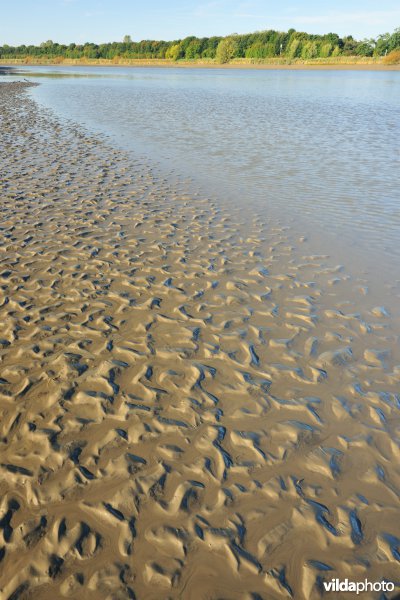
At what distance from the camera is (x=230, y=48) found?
134 metres

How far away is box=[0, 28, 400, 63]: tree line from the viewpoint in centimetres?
12160

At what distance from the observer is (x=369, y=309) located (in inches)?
316

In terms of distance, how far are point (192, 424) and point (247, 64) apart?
146m

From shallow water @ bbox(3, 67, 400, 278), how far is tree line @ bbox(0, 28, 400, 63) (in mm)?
99400

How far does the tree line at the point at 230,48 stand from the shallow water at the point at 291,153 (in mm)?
99400

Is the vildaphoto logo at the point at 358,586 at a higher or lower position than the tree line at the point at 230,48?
lower

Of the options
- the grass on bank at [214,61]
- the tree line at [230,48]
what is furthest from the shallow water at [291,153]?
the tree line at [230,48]

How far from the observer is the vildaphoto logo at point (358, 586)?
12.2 ft

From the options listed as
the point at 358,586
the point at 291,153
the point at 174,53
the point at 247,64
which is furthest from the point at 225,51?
the point at 358,586

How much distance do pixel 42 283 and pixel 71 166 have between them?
11475 millimetres

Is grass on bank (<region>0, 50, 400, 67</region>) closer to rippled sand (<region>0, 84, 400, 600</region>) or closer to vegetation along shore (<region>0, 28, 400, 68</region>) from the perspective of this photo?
vegetation along shore (<region>0, 28, 400, 68</region>)

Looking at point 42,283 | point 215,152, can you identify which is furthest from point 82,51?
point 42,283

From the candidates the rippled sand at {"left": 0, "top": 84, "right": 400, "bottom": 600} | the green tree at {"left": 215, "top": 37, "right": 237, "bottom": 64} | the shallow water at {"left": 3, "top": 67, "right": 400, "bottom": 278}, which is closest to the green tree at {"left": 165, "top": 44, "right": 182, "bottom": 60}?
the green tree at {"left": 215, "top": 37, "right": 237, "bottom": 64}

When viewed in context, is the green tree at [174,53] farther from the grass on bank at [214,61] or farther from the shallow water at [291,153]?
the shallow water at [291,153]
